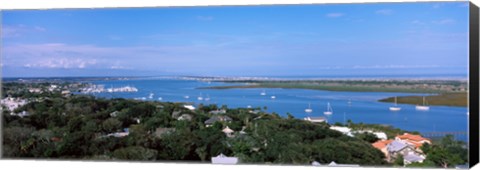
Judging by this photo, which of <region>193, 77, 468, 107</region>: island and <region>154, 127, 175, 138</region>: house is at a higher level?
<region>193, 77, 468, 107</region>: island

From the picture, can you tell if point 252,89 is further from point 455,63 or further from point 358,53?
point 455,63

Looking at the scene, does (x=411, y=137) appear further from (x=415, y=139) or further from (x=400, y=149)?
(x=400, y=149)

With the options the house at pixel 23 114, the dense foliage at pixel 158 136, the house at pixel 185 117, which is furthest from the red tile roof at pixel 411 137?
the house at pixel 23 114

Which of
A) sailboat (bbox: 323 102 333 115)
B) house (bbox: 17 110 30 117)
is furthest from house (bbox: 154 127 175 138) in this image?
sailboat (bbox: 323 102 333 115)

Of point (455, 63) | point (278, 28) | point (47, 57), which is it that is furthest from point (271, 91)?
point (47, 57)

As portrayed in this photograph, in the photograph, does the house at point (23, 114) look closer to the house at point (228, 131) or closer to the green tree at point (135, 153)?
the green tree at point (135, 153)

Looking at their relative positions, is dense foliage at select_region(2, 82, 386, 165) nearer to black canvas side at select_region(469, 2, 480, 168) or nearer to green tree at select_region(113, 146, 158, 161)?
green tree at select_region(113, 146, 158, 161)
